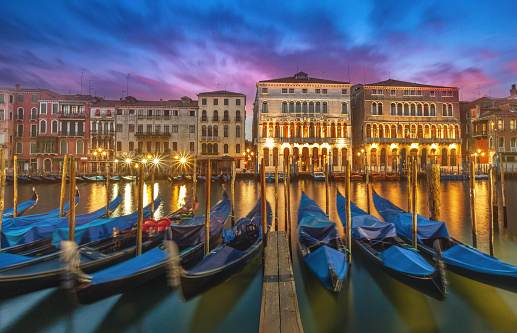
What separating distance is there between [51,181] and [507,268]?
3167cm

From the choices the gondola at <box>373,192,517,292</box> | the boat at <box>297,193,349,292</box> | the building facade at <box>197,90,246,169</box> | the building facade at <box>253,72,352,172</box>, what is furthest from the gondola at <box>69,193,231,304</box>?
the building facade at <box>197,90,246,169</box>

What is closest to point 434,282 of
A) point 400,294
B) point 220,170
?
point 400,294

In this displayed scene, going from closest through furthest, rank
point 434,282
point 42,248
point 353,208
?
point 434,282 → point 42,248 → point 353,208

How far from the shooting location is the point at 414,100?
3197 centimetres

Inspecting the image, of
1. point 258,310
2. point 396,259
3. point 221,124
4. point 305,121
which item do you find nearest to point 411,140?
point 305,121

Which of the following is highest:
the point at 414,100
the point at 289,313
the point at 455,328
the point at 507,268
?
the point at 414,100

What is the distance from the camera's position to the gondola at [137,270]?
357cm

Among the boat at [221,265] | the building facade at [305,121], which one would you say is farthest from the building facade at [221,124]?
the boat at [221,265]

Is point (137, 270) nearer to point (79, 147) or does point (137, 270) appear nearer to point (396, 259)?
point (396, 259)

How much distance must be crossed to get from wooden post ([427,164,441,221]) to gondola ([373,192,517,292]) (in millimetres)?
1405

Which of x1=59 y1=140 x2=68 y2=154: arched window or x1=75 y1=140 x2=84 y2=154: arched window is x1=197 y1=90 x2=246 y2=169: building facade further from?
→ x1=59 y1=140 x2=68 y2=154: arched window

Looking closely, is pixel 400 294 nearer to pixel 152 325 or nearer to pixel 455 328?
pixel 455 328

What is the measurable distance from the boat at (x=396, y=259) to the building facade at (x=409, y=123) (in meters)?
26.8

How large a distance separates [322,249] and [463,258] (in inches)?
86.4
